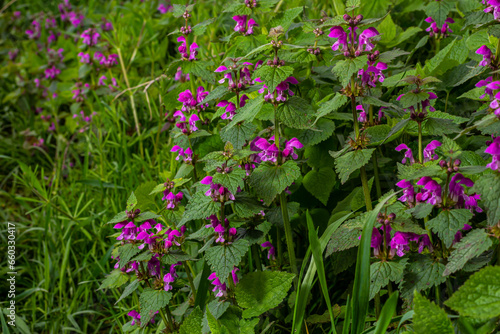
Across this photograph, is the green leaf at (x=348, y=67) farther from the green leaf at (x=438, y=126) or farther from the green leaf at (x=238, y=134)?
the green leaf at (x=238, y=134)

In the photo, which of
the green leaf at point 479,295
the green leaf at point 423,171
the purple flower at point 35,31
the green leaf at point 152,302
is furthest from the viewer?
the purple flower at point 35,31

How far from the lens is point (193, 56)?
2102 mm

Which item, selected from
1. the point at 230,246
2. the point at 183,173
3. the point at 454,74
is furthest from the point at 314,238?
the point at 454,74

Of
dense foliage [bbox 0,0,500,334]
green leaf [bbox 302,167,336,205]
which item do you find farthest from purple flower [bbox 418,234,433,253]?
green leaf [bbox 302,167,336,205]

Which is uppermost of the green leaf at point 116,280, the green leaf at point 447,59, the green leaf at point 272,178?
the green leaf at point 447,59

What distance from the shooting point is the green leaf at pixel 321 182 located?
192cm

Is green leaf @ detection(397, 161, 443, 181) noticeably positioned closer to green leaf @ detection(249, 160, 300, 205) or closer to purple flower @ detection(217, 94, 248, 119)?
green leaf @ detection(249, 160, 300, 205)

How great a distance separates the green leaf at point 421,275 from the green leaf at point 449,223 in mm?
144

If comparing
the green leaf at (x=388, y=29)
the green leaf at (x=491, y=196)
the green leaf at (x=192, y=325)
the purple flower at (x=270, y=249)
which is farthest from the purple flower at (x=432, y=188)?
the green leaf at (x=388, y=29)

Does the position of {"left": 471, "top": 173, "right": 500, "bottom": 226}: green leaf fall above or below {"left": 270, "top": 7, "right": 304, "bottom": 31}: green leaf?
below

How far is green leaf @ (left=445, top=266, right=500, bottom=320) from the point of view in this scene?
119 cm

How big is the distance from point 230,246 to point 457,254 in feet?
2.34

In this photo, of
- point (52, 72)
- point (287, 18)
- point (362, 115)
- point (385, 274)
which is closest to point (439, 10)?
point (287, 18)

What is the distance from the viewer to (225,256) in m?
1.64
